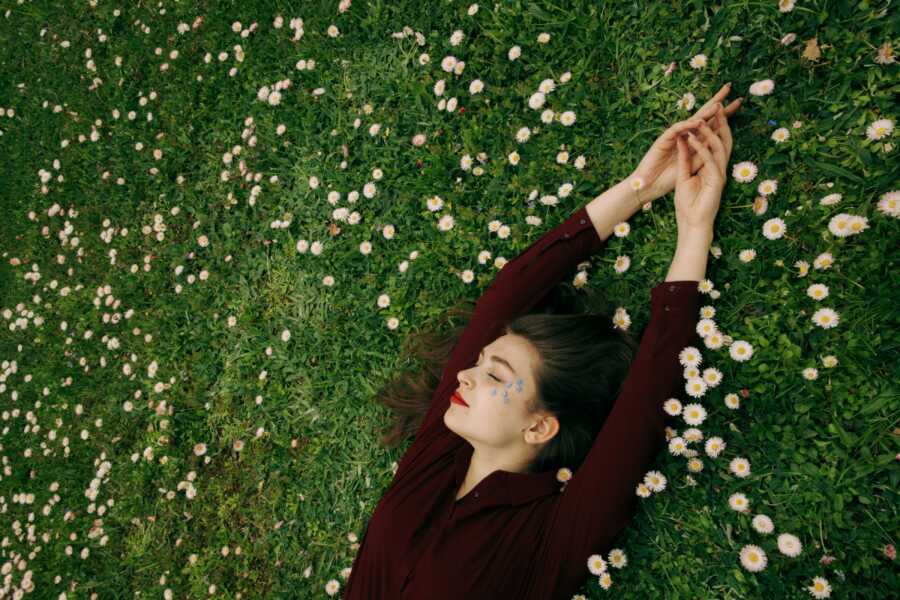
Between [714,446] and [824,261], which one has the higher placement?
[824,261]

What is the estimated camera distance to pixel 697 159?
7.44ft

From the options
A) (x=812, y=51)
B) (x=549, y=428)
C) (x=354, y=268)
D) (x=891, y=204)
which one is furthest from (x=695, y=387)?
(x=354, y=268)

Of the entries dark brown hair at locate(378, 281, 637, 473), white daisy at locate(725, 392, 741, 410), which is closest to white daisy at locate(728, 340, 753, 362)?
white daisy at locate(725, 392, 741, 410)

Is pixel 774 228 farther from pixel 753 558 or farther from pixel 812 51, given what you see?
pixel 753 558

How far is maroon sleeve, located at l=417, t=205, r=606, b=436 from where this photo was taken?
8.10 ft

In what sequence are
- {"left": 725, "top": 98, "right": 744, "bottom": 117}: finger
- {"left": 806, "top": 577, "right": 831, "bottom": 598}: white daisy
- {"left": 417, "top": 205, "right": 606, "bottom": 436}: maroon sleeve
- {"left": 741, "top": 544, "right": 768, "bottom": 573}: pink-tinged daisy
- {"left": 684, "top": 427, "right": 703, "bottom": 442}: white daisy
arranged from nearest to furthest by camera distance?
{"left": 806, "top": 577, "right": 831, "bottom": 598}: white daisy, {"left": 741, "top": 544, "right": 768, "bottom": 573}: pink-tinged daisy, {"left": 684, "top": 427, "right": 703, "bottom": 442}: white daisy, {"left": 725, "top": 98, "right": 744, "bottom": 117}: finger, {"left": 417, "top": 205, "right": 606, "bottom": 436}: maroon sleeve

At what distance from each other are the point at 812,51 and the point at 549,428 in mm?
1825

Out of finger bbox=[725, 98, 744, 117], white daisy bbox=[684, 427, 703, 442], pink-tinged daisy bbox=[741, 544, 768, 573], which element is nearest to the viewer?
pink-tinged daisy bbox=[741, 544, 768, 573]

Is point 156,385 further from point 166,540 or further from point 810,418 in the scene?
point 810,418

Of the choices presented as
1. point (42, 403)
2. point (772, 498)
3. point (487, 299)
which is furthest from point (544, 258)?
point (42, 403)

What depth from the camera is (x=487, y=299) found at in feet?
8.34

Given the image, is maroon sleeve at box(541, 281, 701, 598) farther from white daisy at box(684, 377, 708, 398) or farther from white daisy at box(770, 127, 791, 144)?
white daisy at box(770, 127, 791, 144)

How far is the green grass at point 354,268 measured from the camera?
210cm

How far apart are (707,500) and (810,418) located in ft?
1.64
